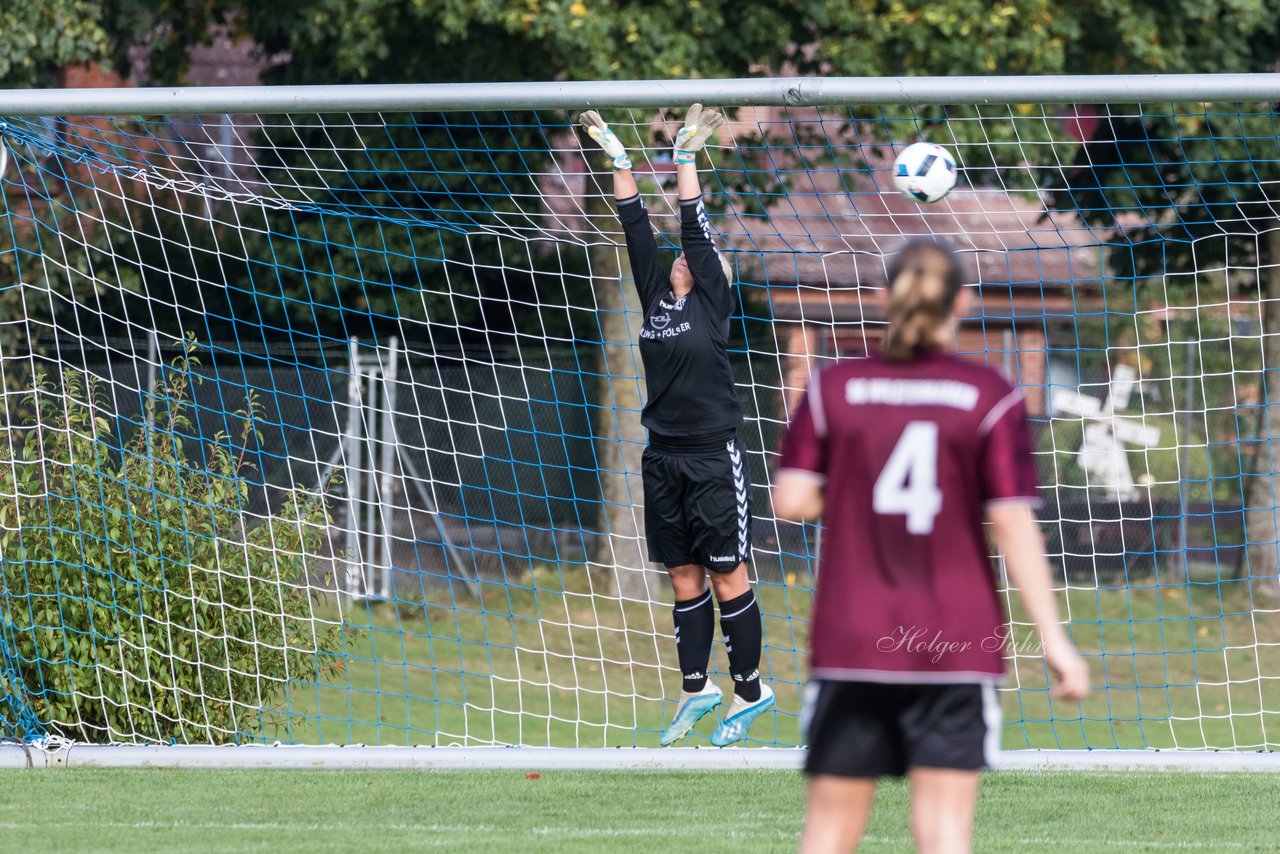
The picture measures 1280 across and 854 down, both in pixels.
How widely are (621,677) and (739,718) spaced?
18.7 feet

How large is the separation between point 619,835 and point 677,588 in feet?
3.93

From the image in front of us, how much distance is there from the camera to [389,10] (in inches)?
466

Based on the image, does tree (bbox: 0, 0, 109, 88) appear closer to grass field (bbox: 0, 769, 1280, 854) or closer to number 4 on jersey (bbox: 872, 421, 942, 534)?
grass field (bbox: 0, 769, 1280, 854)

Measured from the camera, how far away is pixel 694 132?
19.1 feet

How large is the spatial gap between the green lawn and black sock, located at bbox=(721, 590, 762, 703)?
3.09m

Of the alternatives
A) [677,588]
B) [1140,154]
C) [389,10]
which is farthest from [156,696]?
[1140,154]

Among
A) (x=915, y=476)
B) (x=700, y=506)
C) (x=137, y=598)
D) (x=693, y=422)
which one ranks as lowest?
(x=137, y=598)

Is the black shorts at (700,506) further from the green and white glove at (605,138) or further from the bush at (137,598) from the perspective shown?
the bush at (137,598)

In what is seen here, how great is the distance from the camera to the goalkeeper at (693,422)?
19.2 feet

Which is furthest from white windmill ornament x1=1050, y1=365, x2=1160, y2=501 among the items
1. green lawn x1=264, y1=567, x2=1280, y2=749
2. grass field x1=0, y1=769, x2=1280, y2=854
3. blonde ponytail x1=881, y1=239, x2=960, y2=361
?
blonde ponytail x1=881, y1=239, x2=960, y2=361

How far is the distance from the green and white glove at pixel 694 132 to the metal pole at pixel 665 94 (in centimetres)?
18

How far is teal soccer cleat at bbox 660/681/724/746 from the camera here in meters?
6.05

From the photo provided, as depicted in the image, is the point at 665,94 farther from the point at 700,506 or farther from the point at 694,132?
the point at 700,506

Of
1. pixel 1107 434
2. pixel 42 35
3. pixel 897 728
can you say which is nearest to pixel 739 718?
pixel 897 728
